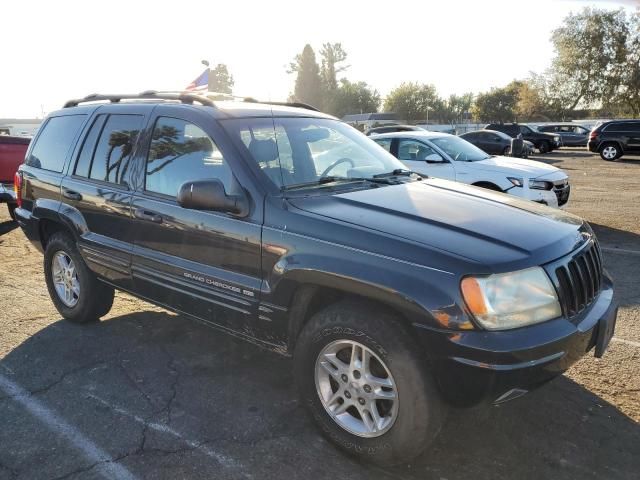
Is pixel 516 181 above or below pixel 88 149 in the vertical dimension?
below

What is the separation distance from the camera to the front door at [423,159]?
28.5 feet

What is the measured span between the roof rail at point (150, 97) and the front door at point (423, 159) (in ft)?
16.7

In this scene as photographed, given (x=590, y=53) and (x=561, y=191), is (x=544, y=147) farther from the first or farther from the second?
(x=590, y=53)

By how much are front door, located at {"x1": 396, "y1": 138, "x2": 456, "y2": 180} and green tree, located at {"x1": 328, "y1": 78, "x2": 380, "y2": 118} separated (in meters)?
85.6

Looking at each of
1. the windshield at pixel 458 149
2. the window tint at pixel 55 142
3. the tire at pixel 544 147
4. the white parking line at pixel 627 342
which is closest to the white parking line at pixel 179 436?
the window tint at pixel 55 142

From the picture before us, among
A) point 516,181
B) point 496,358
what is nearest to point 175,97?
point 496,358

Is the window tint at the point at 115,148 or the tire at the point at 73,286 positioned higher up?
the window tint at the point at 115,148

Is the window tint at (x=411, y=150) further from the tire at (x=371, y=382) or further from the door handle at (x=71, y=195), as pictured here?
the tire at (x=371, y=382)

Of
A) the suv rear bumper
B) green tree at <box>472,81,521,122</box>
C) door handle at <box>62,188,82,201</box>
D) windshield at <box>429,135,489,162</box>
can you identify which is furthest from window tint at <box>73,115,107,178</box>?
green tree at <box>472,81,521,122</box>

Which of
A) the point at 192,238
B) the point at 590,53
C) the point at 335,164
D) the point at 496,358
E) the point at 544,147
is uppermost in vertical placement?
the point at 590,53

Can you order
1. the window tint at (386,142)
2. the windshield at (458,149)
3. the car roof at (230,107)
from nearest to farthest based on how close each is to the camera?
the car roof at (230,107)
the windshield at (458,149)
the window tint at (386,142)

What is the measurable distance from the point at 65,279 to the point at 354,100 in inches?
3782

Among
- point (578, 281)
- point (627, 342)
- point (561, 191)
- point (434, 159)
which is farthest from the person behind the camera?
point (434, 159)

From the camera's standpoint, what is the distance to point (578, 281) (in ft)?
9.11
